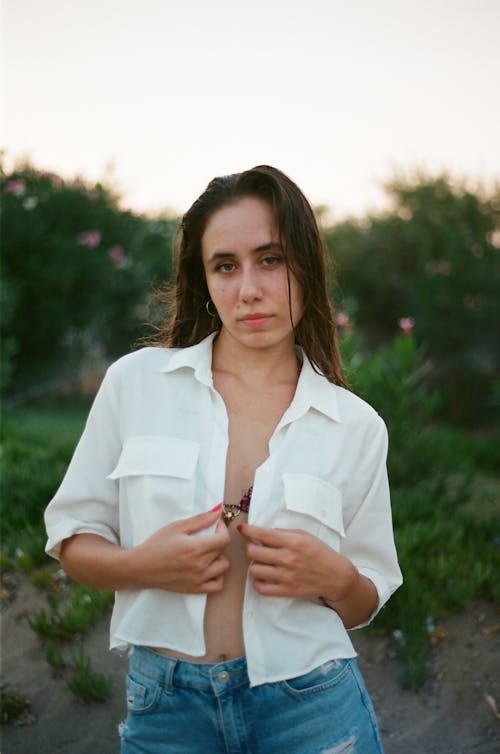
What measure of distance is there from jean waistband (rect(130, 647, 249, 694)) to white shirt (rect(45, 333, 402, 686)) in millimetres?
46

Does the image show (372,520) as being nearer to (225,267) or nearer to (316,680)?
(316,680)

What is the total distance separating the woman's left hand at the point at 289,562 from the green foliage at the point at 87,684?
1718mm

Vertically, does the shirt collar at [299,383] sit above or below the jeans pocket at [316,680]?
above

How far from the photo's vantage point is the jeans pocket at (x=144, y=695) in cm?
159

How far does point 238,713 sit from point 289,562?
34 cm

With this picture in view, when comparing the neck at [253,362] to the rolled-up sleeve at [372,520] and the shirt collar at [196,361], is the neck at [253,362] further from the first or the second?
the rolled-up sleeve at [372,520]

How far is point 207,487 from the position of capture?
5.46 feet

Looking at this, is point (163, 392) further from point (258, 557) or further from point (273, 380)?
point (258, 557)

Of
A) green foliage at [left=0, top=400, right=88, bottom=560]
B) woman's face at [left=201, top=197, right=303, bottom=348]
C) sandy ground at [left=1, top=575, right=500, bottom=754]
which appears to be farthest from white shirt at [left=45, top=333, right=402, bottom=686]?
green foliage at [left=0, top=400, right=88, bottom=560]

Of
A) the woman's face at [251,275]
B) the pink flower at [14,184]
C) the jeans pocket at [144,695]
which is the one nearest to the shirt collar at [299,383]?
the woman's face at [251,275]

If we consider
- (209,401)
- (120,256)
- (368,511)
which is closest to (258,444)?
(209,401)

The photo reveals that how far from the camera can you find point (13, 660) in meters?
3.40

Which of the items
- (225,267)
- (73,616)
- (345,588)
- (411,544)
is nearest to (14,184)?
(73,616)

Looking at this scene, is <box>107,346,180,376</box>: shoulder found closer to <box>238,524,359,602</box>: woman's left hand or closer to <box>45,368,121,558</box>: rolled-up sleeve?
<box>45,368,121,558</box>: rolled-up sleeve
